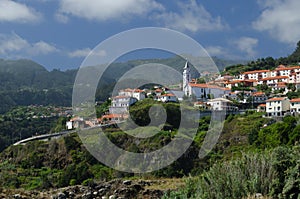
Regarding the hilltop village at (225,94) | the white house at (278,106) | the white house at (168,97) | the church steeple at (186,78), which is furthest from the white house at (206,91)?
the white house at (278,106)

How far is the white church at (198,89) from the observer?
42062 millimetres

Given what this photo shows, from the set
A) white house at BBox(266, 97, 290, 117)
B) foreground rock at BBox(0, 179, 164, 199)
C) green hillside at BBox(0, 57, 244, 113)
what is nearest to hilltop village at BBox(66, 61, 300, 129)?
white house at BBox(266, 97, 290, 117)

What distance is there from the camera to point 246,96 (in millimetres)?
44094

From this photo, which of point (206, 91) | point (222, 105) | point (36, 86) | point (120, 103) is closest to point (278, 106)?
point (222, 105)

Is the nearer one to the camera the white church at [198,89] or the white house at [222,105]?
the white house at [222,105]

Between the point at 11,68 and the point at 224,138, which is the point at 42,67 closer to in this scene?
the point at 11,68

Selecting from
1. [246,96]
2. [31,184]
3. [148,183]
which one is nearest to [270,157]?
[148,183]

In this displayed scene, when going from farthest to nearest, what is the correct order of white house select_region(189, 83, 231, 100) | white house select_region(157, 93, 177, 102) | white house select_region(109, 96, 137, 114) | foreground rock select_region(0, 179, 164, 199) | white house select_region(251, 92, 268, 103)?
white house select_region(251, 92, 268, 103) → white house select_region(189, 83, 231, 100) → white house select_region(157, 93, 177, 102) → white house select_region(109, 96, 137, 114) → foreground rock select_region(0, 179, 164, 199)

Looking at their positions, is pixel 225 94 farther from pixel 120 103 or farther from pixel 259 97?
pixel 120 103

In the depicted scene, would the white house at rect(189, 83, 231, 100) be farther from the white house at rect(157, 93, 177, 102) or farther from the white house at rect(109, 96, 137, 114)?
the white house at rect(109, 96, 137, 114)

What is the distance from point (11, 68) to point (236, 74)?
136327mm

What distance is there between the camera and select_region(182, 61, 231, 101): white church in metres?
42.1

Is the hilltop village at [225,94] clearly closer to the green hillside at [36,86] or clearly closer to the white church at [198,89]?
the white church at [198,89]

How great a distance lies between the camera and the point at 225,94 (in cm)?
4512
